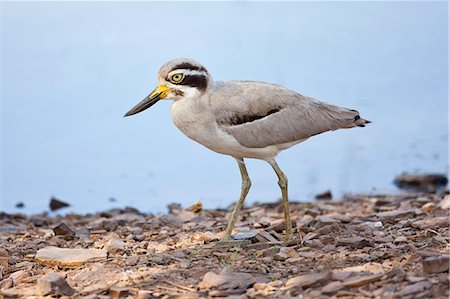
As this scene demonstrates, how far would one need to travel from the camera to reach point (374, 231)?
736cm

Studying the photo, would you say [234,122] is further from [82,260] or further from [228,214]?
[228,214]

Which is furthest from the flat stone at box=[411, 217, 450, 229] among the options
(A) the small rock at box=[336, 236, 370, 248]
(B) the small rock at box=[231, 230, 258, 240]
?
(B) the small rock at box=[231, 230, 258, 240]

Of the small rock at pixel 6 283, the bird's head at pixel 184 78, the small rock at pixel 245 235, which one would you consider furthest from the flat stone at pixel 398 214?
the small rock at pixel 6 283

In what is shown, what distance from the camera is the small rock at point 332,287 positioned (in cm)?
535

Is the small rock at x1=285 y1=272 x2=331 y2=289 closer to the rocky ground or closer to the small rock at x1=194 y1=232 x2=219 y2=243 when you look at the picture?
the rocky ground

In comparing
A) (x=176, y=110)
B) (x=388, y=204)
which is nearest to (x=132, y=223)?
(x=176, y=110)

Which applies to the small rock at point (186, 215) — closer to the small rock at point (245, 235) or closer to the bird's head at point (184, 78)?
the small rock at point (245, 235)

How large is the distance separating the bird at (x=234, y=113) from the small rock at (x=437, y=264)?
6.13 feet

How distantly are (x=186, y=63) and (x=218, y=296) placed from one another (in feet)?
7.09

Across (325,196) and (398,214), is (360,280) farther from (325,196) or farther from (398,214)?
(325,196)

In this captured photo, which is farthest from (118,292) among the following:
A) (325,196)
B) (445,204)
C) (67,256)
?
(325,196)

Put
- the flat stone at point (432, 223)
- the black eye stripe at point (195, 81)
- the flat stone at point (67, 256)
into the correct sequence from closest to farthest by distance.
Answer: the flat stone at point (67, 256)
the black eye stripe at point (195, 81)
the flat stone at point (432, 223)

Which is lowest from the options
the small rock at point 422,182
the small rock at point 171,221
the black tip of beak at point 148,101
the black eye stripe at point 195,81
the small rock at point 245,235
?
the small rock at point 245,235

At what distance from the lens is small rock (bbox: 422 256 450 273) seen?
215 inches
